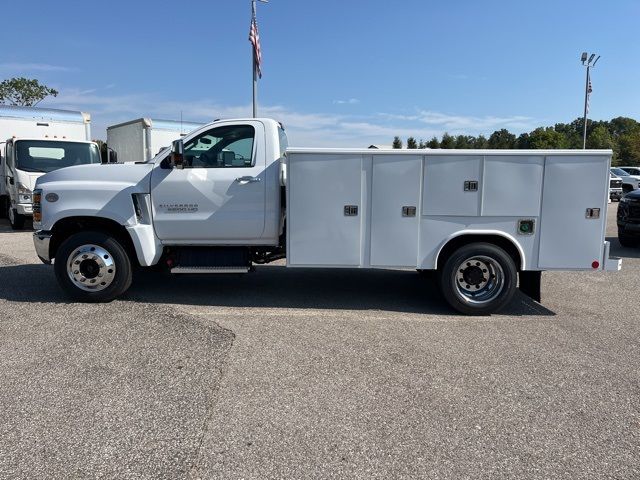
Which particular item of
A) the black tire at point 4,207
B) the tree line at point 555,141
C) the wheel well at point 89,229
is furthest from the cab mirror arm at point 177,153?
the tree line at point 555,141

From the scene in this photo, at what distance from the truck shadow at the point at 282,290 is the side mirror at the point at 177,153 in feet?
5.73

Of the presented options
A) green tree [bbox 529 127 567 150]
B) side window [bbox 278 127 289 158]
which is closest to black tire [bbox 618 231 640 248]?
side window [bbox 278 127 289 158]

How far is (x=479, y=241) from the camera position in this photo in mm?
6043

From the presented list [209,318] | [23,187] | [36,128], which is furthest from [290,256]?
[36,128]

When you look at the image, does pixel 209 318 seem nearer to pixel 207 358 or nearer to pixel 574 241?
pixel 207 358

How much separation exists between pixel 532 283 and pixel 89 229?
5.49m

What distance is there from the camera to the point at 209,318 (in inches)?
230

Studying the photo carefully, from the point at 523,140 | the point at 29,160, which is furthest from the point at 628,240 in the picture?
the point at 523,140

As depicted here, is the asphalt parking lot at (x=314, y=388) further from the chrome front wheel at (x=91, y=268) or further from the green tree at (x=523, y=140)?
the green tree at (x=523, y=140)

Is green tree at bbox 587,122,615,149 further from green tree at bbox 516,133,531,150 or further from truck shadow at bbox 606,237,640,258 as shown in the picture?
truck shadow at bbox 606,237,640,258

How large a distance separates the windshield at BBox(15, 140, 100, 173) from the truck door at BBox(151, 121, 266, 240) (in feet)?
28.3

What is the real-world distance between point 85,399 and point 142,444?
0.86m

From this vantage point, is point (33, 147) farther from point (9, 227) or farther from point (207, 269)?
point (207, 269)

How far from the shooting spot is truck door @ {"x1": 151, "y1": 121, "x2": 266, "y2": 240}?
6.20 meters
